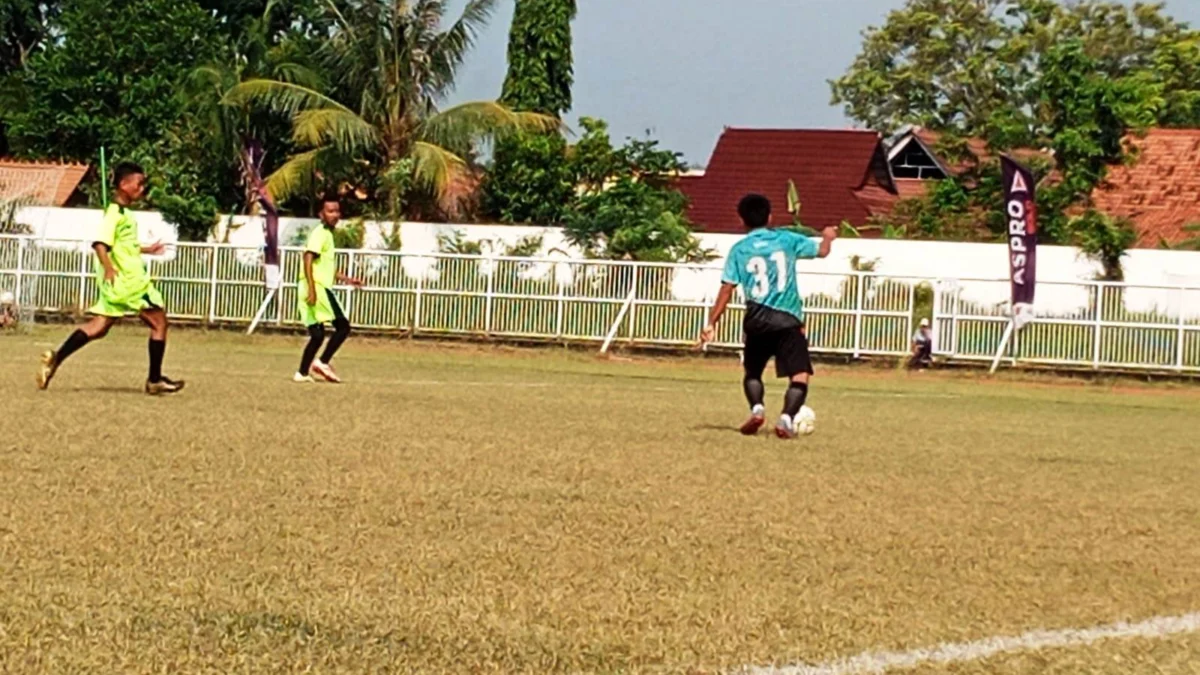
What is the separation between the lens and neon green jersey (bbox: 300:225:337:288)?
17078 millimetres

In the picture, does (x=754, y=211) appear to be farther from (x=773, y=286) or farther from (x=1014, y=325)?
(x=1014, y=325)

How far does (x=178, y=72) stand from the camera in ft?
166

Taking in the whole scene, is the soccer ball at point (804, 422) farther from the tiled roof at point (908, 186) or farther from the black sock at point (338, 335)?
the tiled roof at point (908, 186)

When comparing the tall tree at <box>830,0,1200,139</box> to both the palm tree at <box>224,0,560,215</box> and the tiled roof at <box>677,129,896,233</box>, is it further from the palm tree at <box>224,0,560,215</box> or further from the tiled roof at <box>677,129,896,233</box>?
the palm tree at <box>224,0,560,215</box>

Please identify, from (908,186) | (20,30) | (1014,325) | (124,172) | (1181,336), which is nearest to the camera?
(124,172)

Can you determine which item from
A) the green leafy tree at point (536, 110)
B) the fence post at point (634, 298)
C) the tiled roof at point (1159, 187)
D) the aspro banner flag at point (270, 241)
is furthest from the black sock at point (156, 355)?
the tiled roof at point (1159, 187)

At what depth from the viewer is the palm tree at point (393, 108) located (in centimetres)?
3559

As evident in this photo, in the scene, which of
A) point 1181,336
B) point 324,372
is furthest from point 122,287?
point 1181,336

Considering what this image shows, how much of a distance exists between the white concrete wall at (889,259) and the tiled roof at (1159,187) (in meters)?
9.51

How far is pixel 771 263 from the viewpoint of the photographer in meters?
12.5

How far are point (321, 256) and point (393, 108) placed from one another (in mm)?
19700

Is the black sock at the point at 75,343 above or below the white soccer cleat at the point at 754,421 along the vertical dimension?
above

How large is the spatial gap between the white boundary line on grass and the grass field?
0.24ft

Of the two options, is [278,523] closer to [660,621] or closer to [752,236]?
[660,621]
